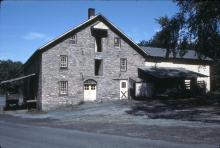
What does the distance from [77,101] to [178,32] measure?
13684 millimetres

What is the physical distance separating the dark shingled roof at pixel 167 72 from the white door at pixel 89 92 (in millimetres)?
6570

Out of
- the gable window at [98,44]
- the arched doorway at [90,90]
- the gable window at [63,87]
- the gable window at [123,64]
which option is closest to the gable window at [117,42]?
the gable window at [123,64]

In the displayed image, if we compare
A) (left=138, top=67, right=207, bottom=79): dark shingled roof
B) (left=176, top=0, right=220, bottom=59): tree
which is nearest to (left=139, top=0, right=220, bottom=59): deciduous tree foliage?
(left=176, top=0, right=220, bottom=59): tree

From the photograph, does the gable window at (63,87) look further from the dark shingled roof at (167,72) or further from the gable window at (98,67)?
the dark shingled roof at (167,72)

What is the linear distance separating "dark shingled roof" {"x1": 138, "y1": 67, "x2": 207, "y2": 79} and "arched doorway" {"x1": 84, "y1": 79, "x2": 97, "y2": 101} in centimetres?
644

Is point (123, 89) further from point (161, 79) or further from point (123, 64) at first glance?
point (161, 79)

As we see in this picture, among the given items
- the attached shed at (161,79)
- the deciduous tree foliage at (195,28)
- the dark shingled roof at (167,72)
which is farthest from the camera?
the attached shed at (161,79)

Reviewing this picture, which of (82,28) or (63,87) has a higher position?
(82,28)

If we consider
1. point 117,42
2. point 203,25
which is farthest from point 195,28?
point 117,42

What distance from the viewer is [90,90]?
3972 centimetres

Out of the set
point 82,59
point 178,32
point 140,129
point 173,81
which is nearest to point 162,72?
point 173,81

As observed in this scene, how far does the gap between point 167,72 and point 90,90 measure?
32.5ft

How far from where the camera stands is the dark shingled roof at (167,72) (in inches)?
1654

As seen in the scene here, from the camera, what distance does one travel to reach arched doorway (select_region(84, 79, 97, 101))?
130 ft
